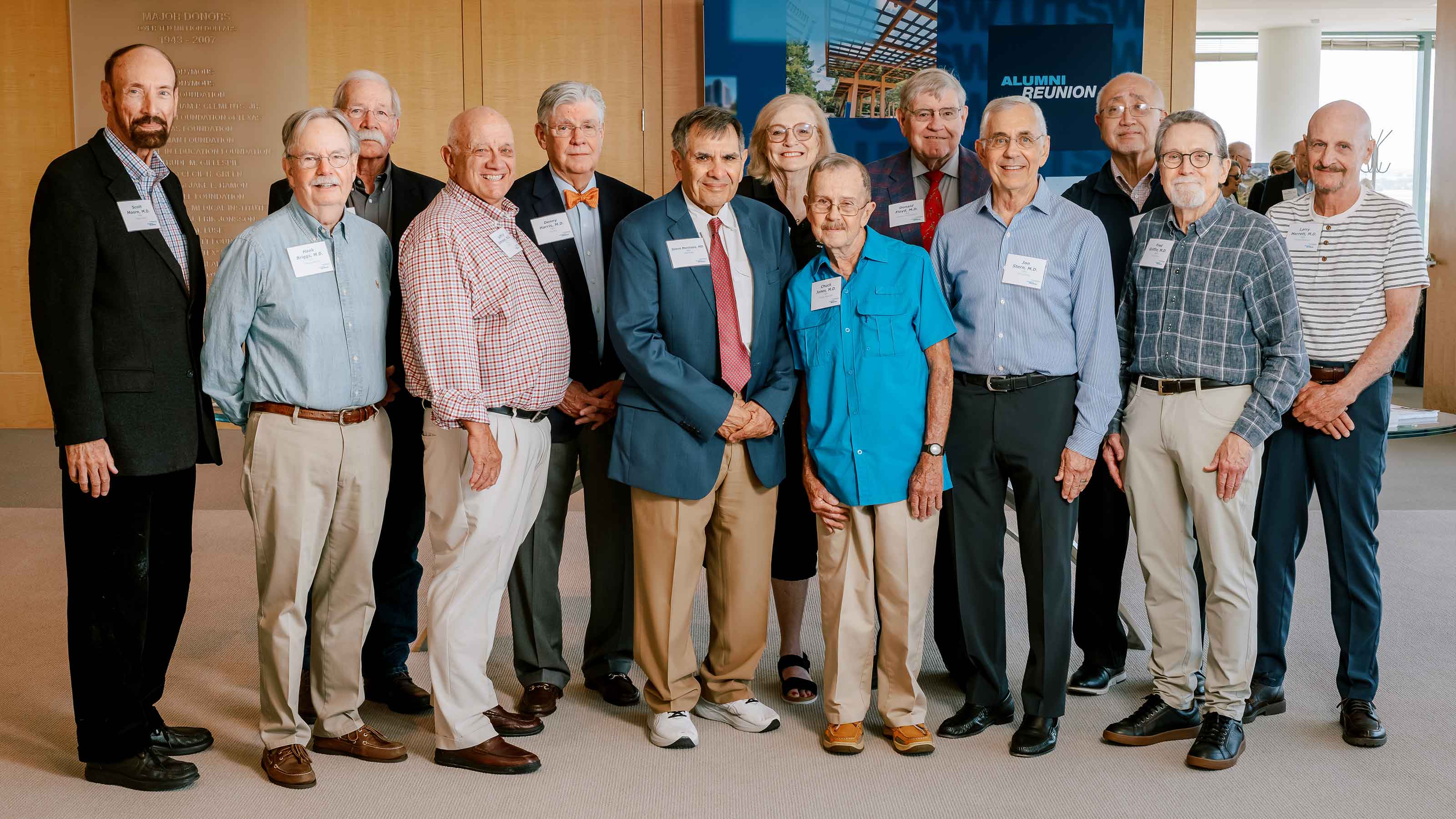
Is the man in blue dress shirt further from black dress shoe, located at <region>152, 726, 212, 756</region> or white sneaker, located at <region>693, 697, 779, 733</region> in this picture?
black dress shoe, located at <region>152, 726, 212, 756</region>

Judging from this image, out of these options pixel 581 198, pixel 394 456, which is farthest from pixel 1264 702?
pixel 394 456

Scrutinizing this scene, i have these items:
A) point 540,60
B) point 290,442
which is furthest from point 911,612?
point 540,60

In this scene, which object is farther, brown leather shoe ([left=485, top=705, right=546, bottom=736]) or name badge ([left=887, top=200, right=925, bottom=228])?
name badge ([left=887, top=200, right=925, bottom=228])

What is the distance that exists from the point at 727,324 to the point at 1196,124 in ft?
4.41

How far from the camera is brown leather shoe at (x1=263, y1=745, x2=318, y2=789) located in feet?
8.91

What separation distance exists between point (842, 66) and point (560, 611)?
540cm

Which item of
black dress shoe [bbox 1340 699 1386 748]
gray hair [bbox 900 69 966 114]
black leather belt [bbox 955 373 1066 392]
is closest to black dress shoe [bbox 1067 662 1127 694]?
black dress shoe [bbox 1340 699 1386 748]

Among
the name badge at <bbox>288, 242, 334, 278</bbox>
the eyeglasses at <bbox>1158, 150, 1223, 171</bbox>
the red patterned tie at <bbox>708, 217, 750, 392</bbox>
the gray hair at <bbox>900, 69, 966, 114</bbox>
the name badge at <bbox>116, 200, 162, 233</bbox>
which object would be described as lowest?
the red patterned tie at <bbox>708, 217, 750, 392</bbox>

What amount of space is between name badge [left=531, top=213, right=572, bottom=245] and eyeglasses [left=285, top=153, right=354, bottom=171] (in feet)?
2.19

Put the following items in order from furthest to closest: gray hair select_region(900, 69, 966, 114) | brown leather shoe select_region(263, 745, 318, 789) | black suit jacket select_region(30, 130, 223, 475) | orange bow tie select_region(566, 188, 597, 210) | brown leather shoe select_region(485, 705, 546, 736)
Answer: gray hair select_region(900, 69, 966, 114) → orange bow tie select_region(566, 188, 597, 210) → brown leather shoe select_region(485, 705, 546, 736) → brown leather shoe select_region(263, 745, 318, 789) → black suit jacket select_region(30, 130, 223, 475)

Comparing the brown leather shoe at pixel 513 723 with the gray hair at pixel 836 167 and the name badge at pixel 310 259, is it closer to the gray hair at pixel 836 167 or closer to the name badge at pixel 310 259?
the name badge at pixel 310 259

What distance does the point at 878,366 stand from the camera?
9.19ft

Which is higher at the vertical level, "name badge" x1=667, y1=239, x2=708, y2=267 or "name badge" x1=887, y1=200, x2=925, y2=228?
"name badge" x1=887, y1=200, x2=925, y2=228

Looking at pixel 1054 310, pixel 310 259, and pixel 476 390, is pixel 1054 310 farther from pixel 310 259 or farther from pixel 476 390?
pixel 310 259
